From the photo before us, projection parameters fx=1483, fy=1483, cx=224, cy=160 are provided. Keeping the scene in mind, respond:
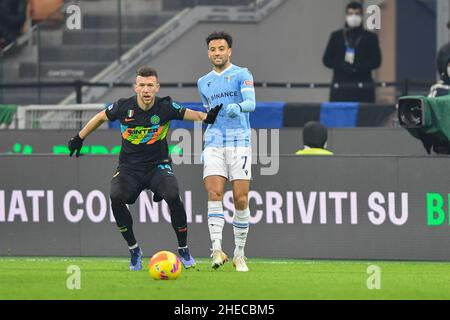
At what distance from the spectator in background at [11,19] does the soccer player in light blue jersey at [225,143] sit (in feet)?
30.3

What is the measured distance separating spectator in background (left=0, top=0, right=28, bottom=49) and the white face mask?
5526 mm

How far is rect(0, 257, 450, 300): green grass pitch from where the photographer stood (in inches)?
461

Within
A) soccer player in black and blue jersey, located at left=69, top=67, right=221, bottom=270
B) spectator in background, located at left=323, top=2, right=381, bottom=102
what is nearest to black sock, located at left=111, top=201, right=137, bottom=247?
soccer player in black and blue jersey, located at left=69, top=67, right=221, bottom=270

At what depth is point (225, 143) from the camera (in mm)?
13984

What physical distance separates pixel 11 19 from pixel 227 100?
31.9ft

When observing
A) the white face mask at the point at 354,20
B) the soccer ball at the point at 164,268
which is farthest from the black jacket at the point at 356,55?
the soccer ball at the point at 164,268

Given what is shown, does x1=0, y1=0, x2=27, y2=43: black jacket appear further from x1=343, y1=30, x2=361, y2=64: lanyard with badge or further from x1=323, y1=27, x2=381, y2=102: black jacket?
x1=343, y1=30, x2=361, y2=64: lanyard with badge

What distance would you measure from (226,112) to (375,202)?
3099 millimetres

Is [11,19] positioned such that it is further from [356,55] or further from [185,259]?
[185,259]

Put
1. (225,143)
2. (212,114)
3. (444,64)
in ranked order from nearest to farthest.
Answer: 1. (212,114)
2. (225,143)
3. (444,64)

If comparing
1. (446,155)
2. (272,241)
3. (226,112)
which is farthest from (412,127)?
(226,112)

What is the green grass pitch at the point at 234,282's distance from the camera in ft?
38.4

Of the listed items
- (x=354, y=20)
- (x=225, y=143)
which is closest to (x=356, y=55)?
(x=354, y=20)
